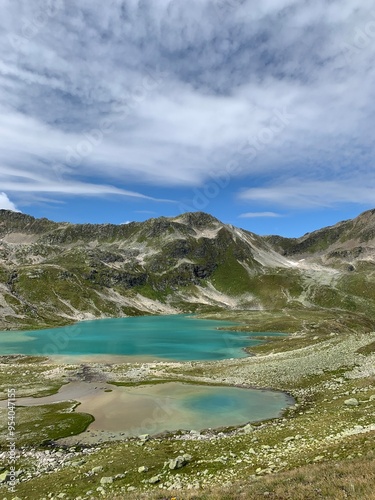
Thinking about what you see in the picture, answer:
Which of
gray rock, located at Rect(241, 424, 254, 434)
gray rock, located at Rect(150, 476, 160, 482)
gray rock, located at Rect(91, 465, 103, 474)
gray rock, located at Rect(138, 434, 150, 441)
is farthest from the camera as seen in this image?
gray rock, located at Rect(241, 424, 254, 434)

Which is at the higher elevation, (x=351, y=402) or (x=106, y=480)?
(x=351, y=402)

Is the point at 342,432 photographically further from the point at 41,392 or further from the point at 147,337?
the point at 147,337

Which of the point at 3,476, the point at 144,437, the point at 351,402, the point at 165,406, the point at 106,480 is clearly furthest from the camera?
the point at 165,406

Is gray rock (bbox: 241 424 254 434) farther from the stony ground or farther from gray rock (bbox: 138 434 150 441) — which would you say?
gray rock (bbox: 138 434 150 441)

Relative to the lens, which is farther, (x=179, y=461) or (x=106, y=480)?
(x=179, y=461)

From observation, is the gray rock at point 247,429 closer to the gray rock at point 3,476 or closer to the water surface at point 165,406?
the water surface at point 165,406

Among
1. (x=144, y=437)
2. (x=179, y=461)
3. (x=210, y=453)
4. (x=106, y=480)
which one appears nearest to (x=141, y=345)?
(x=144, y=437)

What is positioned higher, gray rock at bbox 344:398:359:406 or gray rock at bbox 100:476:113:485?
gray rock at bbox 344:398:359:406

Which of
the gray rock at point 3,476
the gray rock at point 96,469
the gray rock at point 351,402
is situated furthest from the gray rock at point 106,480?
the gray rock at point 351,402

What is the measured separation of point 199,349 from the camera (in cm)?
13112

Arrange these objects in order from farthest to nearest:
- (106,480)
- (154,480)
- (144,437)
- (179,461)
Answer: (144,437) < (179,461) < (106,480) < (154,480)

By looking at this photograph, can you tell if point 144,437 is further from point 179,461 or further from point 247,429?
point 247,429

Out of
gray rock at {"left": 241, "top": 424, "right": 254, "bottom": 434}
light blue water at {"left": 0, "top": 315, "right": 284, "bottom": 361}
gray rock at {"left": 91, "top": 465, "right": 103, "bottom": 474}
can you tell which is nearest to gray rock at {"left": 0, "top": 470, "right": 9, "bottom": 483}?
gray rock at {"left": 91, "top": 465, "right": 103, "bottom": 474}

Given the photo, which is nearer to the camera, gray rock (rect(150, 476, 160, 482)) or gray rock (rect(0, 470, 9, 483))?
gray rock (rect(150, 476, 160, 482))
